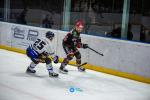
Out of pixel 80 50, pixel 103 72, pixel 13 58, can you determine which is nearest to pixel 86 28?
pixel 80 50

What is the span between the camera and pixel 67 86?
7.48 metres

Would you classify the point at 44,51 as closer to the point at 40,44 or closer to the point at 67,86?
the point at 40,44

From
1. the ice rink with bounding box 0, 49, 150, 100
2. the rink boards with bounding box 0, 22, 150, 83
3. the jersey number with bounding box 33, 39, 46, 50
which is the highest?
the jersey number with bounding box 33, 39, 46, 50

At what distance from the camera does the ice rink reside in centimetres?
668

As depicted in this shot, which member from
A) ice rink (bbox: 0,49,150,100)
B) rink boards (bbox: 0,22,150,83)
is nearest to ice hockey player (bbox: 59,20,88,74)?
ice rink (bbox: 0,49,150,100)

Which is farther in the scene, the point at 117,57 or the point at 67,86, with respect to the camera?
the point at 117,57

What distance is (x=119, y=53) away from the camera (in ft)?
28.8

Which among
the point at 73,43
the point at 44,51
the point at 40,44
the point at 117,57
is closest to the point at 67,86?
the point at 44,51

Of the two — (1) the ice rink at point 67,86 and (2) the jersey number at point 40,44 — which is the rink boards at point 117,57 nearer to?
(1) the ice rink at point 67,86

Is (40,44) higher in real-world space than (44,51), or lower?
higher

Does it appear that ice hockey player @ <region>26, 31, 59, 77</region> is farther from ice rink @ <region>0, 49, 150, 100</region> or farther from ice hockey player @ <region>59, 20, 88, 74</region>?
ice hockey player @ <region>59, 20, 88, 74</region>

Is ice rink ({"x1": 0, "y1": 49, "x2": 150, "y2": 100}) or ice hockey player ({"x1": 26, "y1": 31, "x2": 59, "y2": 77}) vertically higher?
ice hockey player ({"x1": 26, "y1": 31, "x2": 59, "y2": 77})

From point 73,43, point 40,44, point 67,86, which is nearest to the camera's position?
point 67,86

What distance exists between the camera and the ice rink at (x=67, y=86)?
263 inches
